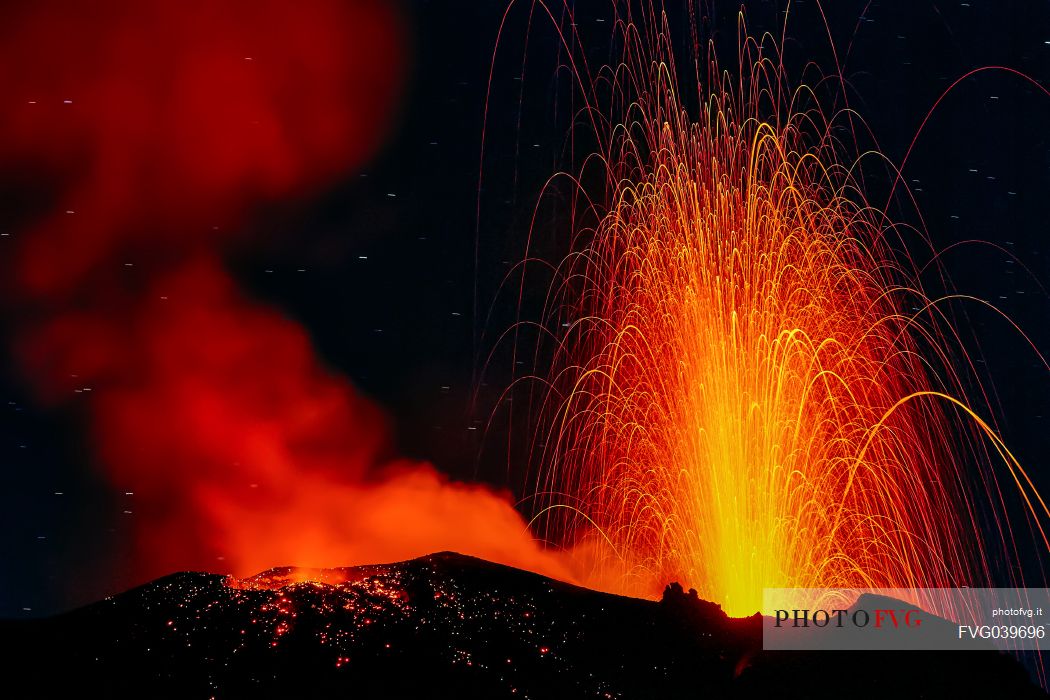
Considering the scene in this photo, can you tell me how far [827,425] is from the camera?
2191 centimetres

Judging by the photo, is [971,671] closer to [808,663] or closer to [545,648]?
[808,663]

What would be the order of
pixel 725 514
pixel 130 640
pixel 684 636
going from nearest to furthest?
pixel 130 640
pixel 684 636
pixel 725 514

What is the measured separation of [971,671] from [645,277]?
1022 cm

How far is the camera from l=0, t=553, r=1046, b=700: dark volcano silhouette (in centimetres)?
1549

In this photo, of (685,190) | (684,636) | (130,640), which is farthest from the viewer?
(685,190)

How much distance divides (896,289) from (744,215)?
423 cm

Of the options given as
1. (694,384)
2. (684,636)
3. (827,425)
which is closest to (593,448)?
(694,384)

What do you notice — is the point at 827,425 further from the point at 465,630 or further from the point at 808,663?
the point at 465,630

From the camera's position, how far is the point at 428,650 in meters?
16.3

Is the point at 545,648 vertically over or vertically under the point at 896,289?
under

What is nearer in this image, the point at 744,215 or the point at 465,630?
the point at 465,630

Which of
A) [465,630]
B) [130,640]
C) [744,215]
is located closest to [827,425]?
[744,215]

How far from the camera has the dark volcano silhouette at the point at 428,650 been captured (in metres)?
15.5

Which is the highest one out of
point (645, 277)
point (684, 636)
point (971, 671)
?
point (645, 277)
